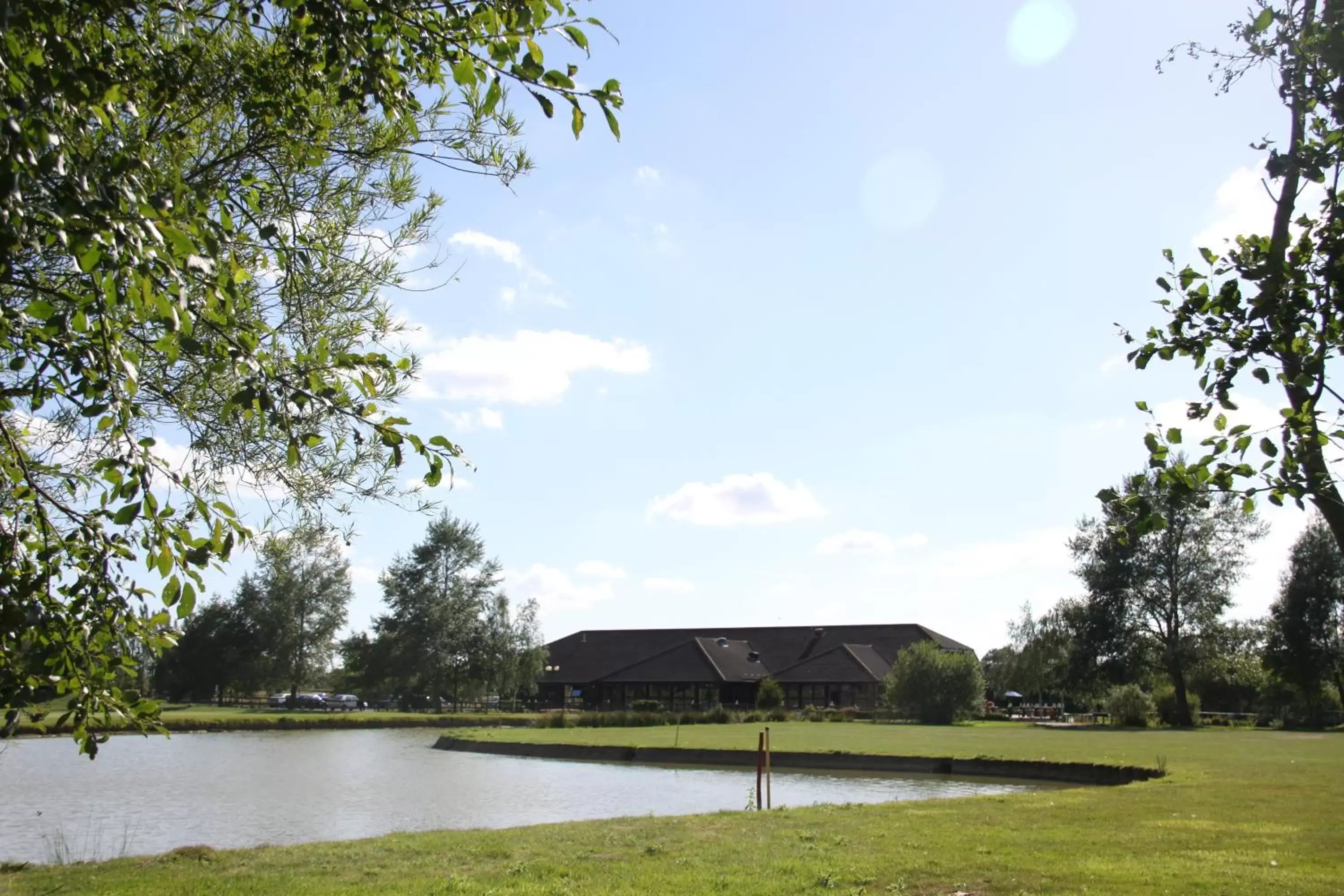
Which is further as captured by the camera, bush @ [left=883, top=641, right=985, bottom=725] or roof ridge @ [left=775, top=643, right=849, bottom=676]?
roof ridge @ [left=775, top=643, right=849, bottom=676]

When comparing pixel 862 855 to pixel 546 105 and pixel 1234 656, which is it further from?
pixel 1234 656

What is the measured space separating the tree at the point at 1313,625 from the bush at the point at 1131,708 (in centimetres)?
822

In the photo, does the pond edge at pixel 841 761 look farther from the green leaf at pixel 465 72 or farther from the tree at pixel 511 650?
the tree at pixel 511 650

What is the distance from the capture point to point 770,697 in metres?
52.2

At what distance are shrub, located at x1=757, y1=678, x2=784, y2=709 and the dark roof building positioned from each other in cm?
→ 537

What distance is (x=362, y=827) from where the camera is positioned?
46.9 ft

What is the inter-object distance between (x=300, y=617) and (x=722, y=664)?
27.1 metres

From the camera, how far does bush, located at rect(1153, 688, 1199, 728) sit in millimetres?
44125

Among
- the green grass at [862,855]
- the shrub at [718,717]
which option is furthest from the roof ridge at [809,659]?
the green grass at [862,855]

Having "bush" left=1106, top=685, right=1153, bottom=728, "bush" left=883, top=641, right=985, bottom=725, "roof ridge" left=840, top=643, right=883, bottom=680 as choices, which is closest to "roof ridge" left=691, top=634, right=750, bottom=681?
"roof ridge" left=840, top=643, right=883, bottom=680

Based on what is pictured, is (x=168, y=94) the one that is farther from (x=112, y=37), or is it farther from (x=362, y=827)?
(x=362, y=827)

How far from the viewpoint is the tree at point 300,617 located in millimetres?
62000

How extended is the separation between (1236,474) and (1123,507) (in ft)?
1.52

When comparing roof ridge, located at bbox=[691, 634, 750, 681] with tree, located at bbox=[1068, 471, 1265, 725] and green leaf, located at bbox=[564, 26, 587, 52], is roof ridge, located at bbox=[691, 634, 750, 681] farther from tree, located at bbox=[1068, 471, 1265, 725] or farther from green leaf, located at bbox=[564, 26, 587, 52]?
green leaf, located at bbox=[564, 26, 587, 52]
